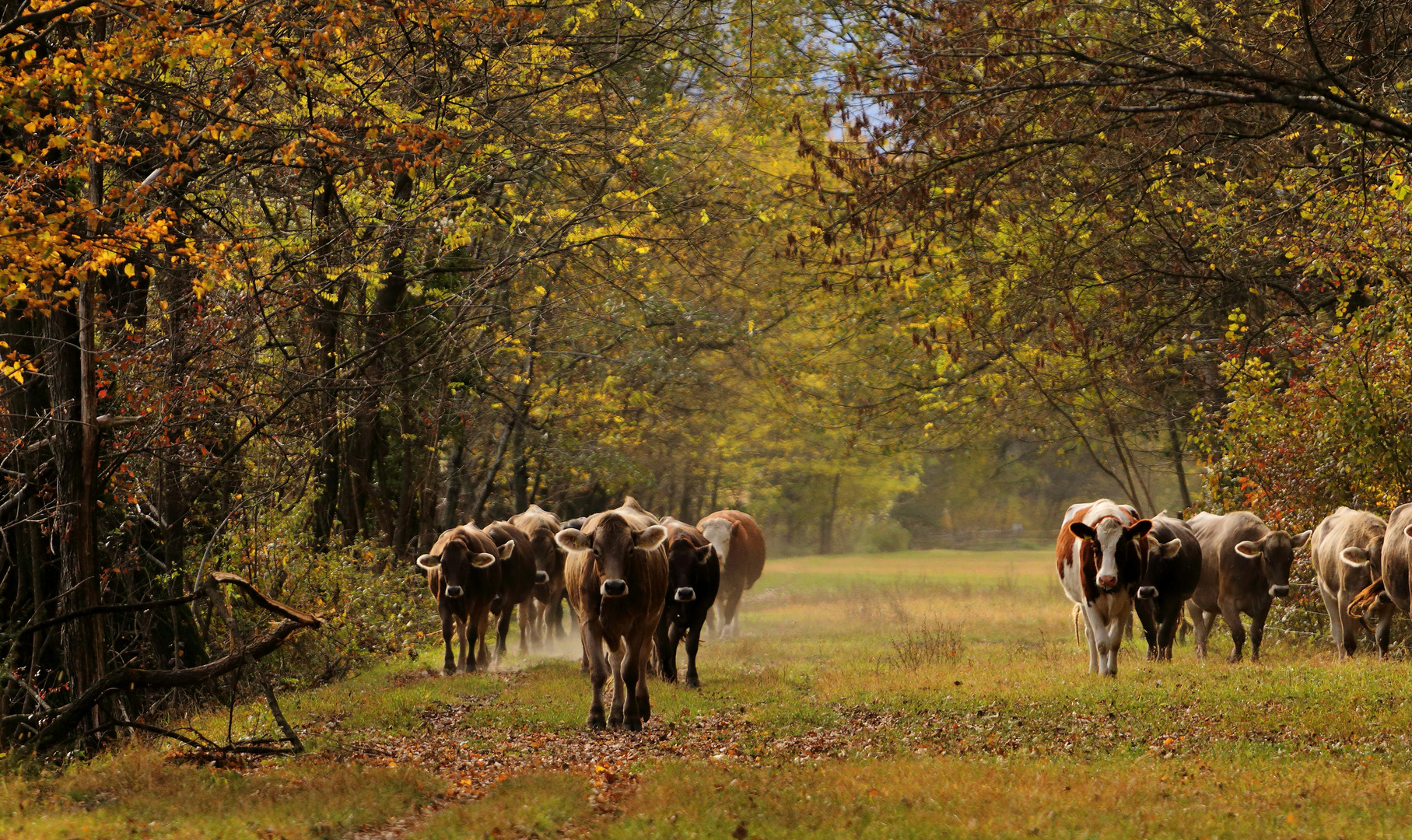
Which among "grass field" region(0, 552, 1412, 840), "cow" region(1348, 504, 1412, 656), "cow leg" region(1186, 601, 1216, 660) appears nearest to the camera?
"grass field" region(0, 552, 1412, 840)

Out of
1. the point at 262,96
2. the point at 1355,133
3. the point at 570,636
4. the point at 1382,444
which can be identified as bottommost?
the point at 570,636

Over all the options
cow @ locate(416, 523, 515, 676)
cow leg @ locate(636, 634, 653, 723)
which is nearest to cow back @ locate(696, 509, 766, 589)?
cow @ locate(416, 523, 515, 676)

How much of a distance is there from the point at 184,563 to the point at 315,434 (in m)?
3.29

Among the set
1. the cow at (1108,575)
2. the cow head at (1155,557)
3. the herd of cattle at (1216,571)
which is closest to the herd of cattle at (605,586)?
the cow at (1108,575)

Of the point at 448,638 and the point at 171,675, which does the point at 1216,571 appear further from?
the point at 171,675

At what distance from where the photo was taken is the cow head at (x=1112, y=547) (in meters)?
15.3

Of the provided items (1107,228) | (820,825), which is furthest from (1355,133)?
(820,825)

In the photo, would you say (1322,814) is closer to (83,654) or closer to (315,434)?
(83,654)

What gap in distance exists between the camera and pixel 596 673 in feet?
41.1

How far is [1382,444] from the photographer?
17219 millimetres

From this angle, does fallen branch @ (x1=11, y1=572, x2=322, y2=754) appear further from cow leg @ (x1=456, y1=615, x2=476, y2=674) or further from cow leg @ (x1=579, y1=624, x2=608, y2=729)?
cow leg @ (x1=456, y1=615, x2=476, y2=674)

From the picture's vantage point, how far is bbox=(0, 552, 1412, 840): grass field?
8.23 meters

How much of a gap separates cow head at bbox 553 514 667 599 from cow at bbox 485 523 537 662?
24.1 ft

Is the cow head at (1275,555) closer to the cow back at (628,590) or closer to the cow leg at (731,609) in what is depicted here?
the cow back at (628,590)
